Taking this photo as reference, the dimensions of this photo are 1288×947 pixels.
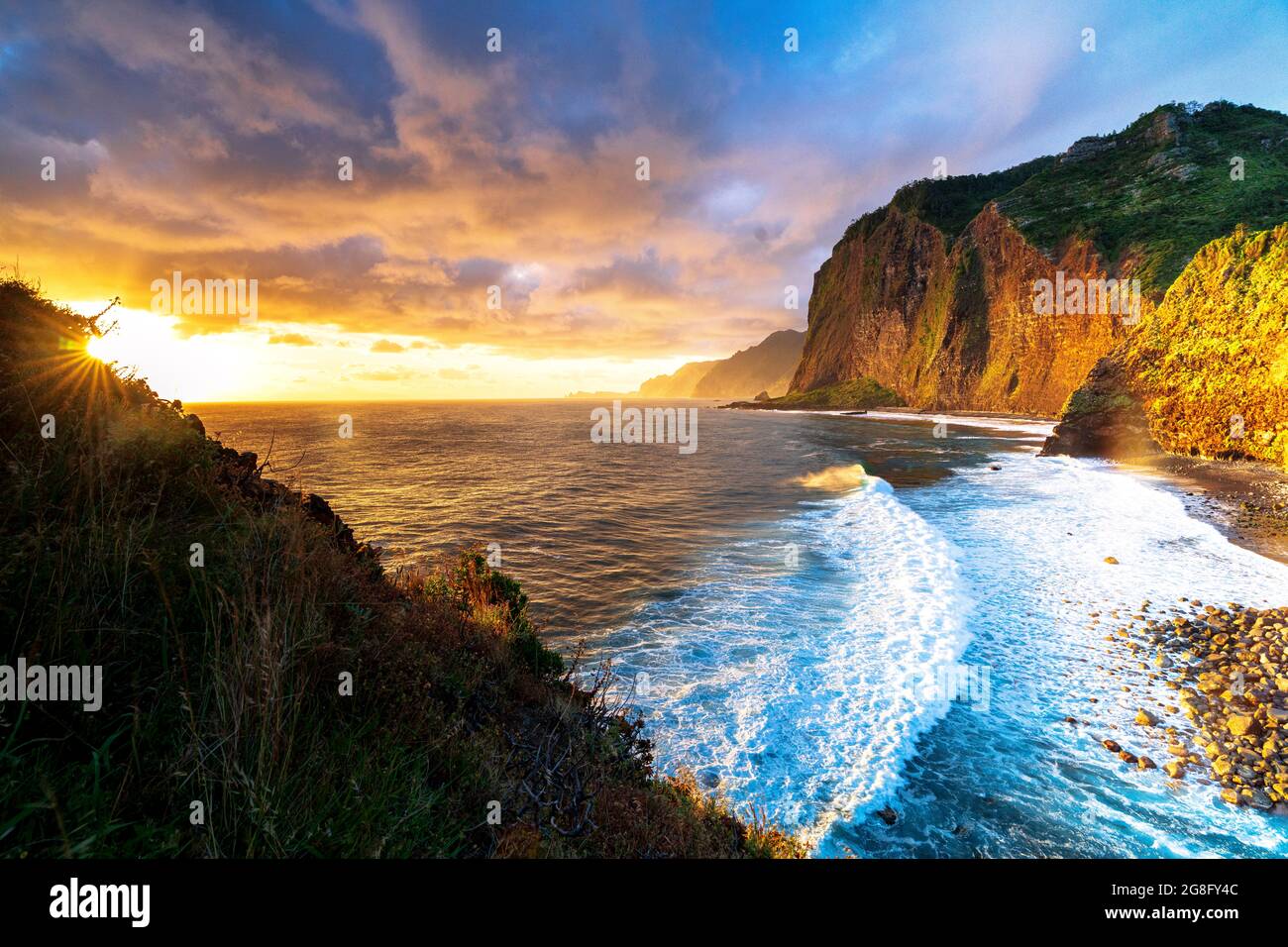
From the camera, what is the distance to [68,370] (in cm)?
491

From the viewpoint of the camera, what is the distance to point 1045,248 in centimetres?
7956

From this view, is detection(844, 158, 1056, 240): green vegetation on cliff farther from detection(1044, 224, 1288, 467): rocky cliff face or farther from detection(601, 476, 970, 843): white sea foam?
detection(601, 476, 970, 843): white sea foam

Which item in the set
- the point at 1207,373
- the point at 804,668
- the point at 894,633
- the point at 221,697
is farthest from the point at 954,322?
the point at 221,697

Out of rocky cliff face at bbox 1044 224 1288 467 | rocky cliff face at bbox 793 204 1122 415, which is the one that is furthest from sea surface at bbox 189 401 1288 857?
rocky cliff face at bbox 793 204 1122 415

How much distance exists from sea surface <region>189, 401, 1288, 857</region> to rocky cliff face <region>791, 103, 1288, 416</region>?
5440 centimetres

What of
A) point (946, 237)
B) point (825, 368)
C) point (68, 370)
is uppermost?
point (946, 237)

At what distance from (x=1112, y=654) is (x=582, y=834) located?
10982mm

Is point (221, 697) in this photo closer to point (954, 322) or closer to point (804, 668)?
point (804, 668)

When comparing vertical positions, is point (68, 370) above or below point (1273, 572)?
above

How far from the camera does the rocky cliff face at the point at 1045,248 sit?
62.4 meters

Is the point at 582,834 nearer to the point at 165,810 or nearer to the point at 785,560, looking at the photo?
the point at 165,810

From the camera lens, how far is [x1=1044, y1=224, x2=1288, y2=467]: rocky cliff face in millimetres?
26438
